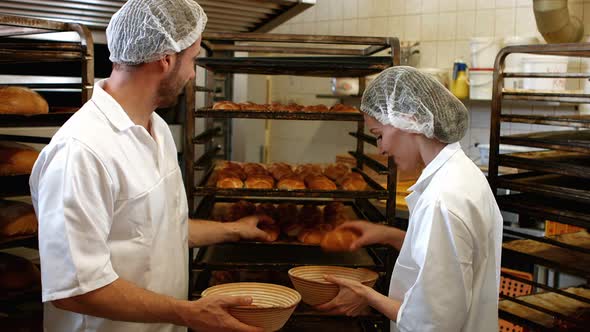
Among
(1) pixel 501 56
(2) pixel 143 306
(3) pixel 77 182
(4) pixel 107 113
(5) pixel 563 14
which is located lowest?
(2) pixel 143 306

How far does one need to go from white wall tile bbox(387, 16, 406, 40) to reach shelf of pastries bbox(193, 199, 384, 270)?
2959 mm

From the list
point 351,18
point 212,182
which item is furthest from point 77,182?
point 351,18

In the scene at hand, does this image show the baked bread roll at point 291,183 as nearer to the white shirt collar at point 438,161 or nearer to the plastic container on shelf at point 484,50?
the white shirt collar at point 438,161

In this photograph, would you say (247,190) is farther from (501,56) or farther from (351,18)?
(351,18)

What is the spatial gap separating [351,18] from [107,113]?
177 inches

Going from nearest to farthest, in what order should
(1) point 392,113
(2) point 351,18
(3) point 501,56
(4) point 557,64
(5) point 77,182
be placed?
(5) point 77,182
(1) point 392,113
(3) point 501,56
(4) point 557,64
(2) point 351,18

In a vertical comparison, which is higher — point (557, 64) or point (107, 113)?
point (557, 64)

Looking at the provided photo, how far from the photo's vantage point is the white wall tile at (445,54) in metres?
5.16

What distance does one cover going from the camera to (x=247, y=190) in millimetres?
2217

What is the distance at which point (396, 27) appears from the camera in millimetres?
5523

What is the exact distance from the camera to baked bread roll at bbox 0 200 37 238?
194 centimetres

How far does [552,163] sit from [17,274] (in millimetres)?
1834

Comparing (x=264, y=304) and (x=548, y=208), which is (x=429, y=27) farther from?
(x=264, y=304)

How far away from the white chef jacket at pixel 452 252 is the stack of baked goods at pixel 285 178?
72cm
